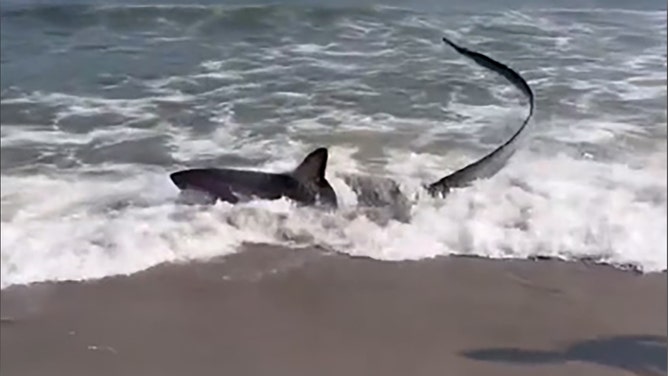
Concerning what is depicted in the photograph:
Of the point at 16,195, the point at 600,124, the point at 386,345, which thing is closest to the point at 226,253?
the point at 16,195

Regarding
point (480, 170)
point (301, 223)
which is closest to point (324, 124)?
point (301, 223)

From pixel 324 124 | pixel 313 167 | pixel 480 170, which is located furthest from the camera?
pixel 324 124

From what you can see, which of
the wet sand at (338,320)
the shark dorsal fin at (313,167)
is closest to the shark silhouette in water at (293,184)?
the shark dorsal fin at (313,167)

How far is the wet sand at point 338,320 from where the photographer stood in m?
2.68

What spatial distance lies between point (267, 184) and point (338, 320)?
0.88 meters

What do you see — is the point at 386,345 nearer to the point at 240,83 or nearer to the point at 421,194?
the point at 421,194

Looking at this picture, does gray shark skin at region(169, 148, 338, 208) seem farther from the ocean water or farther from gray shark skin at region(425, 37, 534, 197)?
gray shark skin at region(425, 37, 534, 197)

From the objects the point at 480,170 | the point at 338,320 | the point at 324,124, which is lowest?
the point at 324,124

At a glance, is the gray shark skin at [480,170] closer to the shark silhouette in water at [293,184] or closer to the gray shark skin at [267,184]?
the shark silhouette in water at [293,184]

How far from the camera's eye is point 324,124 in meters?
4.82

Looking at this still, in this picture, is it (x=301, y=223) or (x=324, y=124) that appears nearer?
(x=301, y=223)

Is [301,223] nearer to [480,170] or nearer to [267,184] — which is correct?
[267,184]

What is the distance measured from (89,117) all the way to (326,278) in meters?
1.65

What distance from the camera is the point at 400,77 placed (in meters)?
5.47
